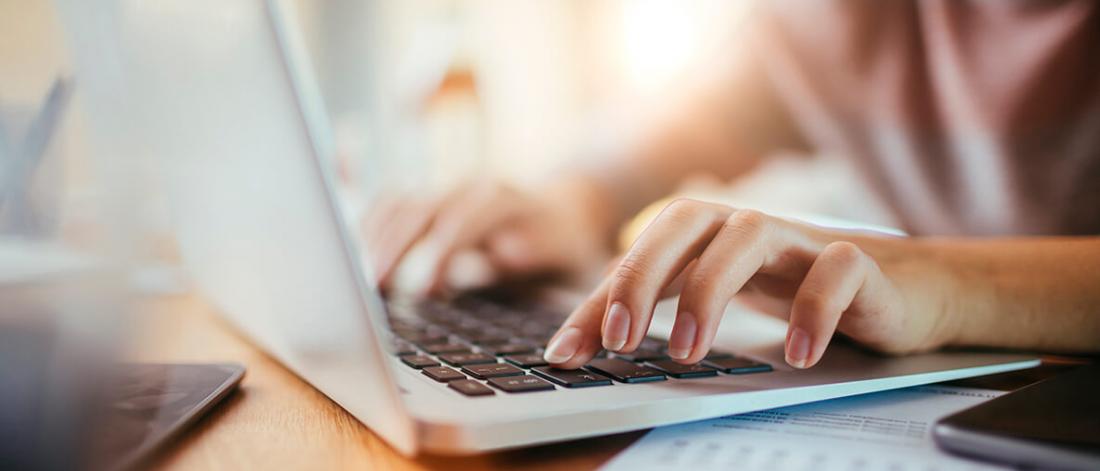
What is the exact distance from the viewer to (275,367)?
482mm

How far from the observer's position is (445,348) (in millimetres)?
449

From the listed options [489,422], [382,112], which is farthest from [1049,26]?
[382,112]

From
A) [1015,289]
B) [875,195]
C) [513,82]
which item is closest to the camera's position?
[1015,289]

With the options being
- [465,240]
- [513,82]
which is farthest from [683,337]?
→ [513,82]

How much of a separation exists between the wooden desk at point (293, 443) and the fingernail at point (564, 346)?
52mm

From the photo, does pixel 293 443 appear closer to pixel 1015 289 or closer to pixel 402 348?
pixel 402 348

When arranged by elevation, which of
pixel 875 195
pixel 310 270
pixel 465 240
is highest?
pixel 310 270

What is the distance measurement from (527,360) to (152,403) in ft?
0.59

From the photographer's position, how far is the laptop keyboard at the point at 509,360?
334 millimetres

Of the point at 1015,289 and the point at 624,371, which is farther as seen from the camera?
the point at 1015,289

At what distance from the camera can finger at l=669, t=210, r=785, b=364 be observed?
35cm

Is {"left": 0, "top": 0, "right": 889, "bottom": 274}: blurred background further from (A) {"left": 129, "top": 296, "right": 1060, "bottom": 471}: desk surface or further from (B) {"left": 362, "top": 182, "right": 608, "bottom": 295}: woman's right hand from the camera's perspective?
(A) {"left": 129, "top": 296, "right": 1060, "bottom": 471}: desk surface

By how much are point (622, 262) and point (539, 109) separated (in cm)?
243

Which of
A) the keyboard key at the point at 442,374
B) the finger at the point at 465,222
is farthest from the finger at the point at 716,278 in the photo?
the finger at the point at 465,222
